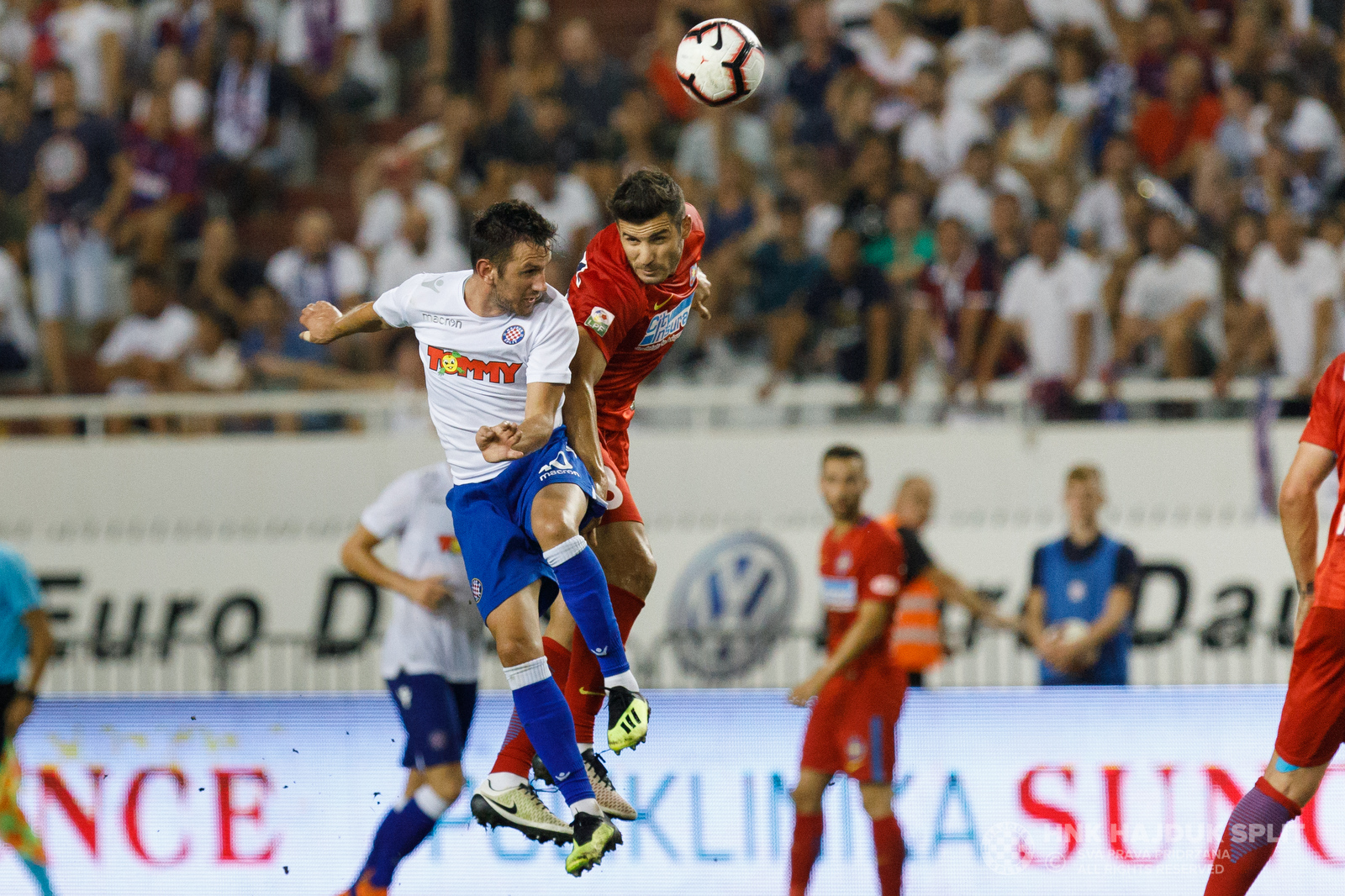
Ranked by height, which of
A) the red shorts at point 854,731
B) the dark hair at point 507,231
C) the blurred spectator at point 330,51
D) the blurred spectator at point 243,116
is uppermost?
the blurred spectator at point 330,51

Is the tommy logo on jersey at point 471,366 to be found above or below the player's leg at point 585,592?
above

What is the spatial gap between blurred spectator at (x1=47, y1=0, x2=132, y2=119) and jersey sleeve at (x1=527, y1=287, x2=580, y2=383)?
395 inches

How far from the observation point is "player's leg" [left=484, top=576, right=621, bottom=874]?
5543mm

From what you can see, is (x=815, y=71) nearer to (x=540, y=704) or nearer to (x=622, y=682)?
(x=622, y=682)

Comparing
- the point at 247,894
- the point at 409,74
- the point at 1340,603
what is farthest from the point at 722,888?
the point at 409,74

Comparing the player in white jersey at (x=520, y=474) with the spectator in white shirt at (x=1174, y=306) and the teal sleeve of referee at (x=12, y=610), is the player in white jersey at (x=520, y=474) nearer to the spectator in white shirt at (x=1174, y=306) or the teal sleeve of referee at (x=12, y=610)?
the teal sleeve of referee at (x=12, y=610)

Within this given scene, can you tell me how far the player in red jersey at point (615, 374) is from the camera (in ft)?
18.7

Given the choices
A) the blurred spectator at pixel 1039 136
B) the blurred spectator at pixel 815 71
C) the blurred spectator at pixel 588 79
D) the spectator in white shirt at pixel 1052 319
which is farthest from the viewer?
the blurred spectator at pixel 588 79

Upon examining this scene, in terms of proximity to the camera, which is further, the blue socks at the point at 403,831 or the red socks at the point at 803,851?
the red socks at the point at 803,851

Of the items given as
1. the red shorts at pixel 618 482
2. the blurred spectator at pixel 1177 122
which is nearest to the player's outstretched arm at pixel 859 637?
the red shorts at pixel 618 482

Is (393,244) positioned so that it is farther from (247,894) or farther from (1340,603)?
(1340,603)

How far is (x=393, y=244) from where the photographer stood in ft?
40.0

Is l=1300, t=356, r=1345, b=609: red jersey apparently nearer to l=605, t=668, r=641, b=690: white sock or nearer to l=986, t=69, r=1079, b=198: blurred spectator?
l=605, t=668, r=641, b=690: white sock

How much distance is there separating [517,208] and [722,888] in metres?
Answer: 3.90
